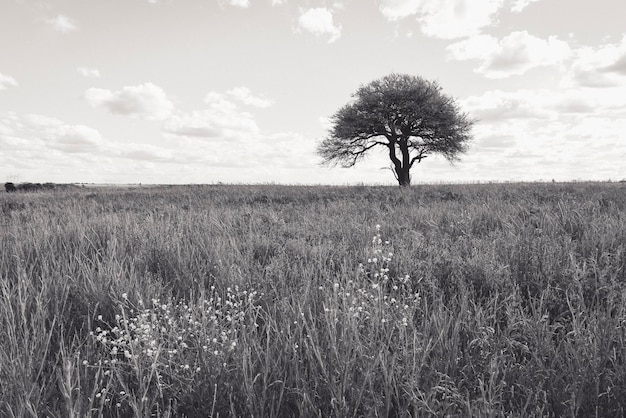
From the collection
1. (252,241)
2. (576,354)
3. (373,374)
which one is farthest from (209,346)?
(252,241)

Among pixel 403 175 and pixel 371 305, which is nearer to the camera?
pixel 371 305

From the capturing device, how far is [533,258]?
3879 millimetres

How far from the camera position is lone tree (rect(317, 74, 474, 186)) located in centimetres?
2989

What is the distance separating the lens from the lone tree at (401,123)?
29891mm

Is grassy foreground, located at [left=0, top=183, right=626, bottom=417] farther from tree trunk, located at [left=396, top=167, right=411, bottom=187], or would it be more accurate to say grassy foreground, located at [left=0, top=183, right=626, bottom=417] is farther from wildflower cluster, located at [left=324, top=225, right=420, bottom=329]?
tree trunk, located at [left=396, top=167, right=411, bottom=187]

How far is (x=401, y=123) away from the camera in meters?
31.4

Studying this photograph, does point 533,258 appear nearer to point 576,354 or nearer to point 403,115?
point 576,354

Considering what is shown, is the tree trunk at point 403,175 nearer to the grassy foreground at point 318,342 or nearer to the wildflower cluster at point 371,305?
the grassy foreground at point 318,342

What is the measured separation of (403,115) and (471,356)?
3019cm

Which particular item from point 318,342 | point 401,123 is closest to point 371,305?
point 318,342

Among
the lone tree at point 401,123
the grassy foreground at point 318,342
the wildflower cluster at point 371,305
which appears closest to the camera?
the grassy foreground at point 318,342

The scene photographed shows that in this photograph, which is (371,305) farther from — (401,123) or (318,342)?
(401,123)

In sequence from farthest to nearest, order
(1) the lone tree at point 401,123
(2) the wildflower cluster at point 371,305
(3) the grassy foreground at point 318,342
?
1. (1) the lone tree at point 401,123
2. (2) the wildflower cluster at point 371,305
3. (3) the grassy foreground at point 318,342

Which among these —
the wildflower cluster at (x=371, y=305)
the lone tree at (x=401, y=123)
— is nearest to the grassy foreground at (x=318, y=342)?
the wildflower cluster at (x=371, y=305)
